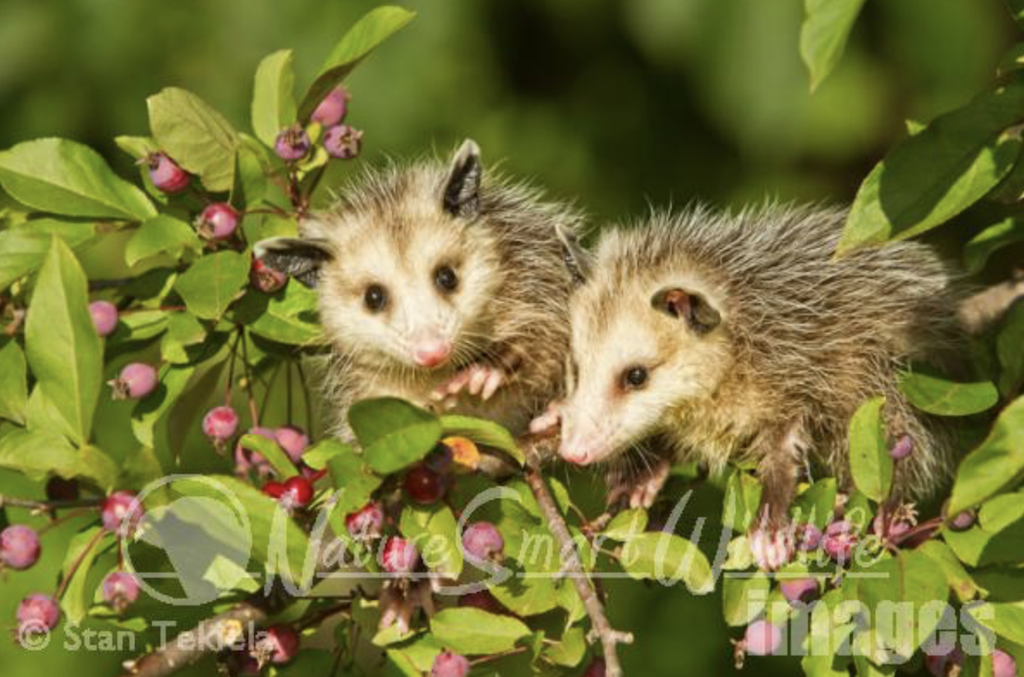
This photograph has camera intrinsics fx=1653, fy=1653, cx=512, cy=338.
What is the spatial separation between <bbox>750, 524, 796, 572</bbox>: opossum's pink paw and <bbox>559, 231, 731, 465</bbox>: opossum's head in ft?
1.36

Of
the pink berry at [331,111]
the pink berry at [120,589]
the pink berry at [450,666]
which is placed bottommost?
the pink berry at [120,589]

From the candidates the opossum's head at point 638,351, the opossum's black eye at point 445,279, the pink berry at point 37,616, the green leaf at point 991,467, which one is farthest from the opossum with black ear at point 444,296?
the green leaf at point 991,467

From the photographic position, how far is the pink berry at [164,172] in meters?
2.47

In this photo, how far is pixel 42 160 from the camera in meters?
2.48

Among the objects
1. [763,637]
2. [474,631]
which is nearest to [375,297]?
[474,631]

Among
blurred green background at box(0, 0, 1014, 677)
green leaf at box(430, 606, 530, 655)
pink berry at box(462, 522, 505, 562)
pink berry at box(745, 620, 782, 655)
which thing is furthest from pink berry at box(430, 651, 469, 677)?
blurred green background at box(0, 0, 1014, 677)

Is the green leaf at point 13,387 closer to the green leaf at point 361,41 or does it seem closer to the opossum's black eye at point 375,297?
the green leaf at point 361,41

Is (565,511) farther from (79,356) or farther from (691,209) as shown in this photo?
(691,209)

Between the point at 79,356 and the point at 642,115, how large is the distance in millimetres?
2546

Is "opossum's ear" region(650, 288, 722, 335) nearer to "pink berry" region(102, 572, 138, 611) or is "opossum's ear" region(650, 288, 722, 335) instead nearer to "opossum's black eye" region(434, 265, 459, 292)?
"opossum's black eye" region(434, 265, 459, 292)

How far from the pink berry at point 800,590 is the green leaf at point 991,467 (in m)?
0.44

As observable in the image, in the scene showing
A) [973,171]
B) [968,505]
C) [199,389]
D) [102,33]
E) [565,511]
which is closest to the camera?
[968,505]

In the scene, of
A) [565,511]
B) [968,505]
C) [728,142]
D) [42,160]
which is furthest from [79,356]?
[728,142]

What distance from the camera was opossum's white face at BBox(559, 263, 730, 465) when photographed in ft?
8.76
